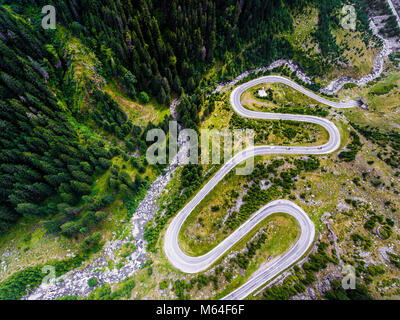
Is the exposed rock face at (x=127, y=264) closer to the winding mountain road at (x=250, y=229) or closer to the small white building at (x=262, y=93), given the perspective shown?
the winding mountain road at (x=250, y=229)

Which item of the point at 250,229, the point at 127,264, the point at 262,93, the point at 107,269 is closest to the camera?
the point at 107,269

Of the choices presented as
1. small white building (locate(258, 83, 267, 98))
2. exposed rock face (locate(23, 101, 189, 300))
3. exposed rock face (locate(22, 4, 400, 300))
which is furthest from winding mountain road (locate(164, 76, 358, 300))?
small white building (locate(258, 83, 267, 98))

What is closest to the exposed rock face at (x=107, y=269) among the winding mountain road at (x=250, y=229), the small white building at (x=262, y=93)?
the winding mountain road at (x=250, y=229)

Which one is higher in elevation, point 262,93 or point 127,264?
point 262,93

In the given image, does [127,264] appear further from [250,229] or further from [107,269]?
[250,229]

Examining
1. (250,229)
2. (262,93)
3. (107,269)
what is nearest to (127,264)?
(107,269)

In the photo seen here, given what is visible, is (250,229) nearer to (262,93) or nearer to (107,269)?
(107,269)

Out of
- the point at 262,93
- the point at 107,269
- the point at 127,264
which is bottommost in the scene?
the point at 127,264

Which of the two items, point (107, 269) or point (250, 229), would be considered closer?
point (107, 269)

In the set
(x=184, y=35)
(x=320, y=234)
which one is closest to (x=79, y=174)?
(x=184, y=35)

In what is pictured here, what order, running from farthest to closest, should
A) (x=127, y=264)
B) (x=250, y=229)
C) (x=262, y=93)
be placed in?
(x=262, y=93) → (x=250, y=229) → (x=127, y=264)

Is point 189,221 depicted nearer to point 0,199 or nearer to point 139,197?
point 139,197
